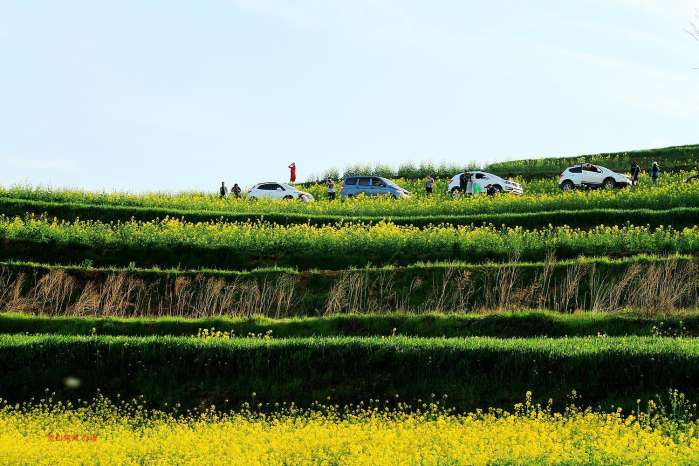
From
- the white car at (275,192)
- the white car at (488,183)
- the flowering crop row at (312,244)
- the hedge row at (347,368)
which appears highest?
the white car at (488,183)

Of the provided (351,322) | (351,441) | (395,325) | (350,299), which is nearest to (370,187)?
(350,299)

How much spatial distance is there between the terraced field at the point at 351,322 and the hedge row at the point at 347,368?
5 centimetres

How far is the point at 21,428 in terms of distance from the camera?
19.5 meters

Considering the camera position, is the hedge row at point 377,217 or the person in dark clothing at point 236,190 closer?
the hedge row at point 377,217

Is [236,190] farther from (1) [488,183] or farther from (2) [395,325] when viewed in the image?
(2) [395,325]

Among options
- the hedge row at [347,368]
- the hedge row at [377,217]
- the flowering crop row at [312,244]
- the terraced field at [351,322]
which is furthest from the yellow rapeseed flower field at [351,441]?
the hedge row at [377,217]

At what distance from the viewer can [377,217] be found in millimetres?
47531

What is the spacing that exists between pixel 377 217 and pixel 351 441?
31.5m

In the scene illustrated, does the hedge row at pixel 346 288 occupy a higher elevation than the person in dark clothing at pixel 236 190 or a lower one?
lower

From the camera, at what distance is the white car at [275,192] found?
5834 cm

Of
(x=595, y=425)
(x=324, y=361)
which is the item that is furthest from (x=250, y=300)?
(x=595, y=425)

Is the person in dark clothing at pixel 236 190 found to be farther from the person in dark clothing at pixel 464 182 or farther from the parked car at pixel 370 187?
the person in dark clothing at pixel 464 182

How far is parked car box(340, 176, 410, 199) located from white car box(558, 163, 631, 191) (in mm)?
9090

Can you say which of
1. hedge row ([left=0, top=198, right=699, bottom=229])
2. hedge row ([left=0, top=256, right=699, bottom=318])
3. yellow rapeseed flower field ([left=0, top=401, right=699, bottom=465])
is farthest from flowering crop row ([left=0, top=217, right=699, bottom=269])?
yellow rapeseed flower field ([left=0, top=401, right=699, bottom=465])
